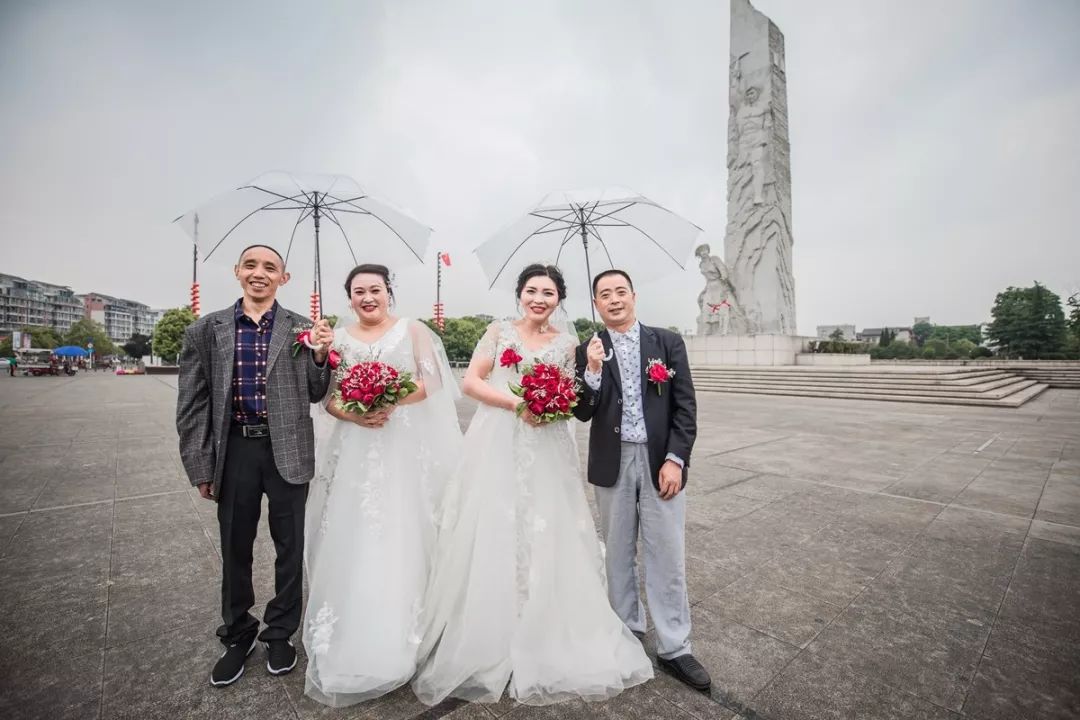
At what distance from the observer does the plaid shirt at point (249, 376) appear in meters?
2.62

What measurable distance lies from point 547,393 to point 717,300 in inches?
1078

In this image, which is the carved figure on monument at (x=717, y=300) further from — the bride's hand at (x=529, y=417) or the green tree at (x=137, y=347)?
the green tree at (x=137, y=347)

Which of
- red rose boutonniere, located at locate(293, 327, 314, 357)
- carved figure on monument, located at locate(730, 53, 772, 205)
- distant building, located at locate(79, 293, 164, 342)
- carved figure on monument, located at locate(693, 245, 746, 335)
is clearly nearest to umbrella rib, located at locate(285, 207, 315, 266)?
red rose boutonniere, located at locate(293, 327, 314, 357)

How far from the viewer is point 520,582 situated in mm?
2621

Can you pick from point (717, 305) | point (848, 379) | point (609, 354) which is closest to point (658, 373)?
point (609, 354)

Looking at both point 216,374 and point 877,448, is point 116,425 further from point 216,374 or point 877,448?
point 877,448

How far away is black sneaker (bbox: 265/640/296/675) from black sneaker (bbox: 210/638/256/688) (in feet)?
0.42

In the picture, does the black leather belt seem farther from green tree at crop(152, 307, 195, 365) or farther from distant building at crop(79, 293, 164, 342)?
distant building at crop(79, 293, 164, 342)

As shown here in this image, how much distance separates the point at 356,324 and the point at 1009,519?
6.21 metres

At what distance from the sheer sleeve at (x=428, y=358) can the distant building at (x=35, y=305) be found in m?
126

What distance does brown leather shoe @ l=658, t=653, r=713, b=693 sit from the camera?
92.3 inches

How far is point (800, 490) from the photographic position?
566cm

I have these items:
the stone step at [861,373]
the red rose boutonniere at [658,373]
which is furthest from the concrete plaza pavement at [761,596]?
the stone step at [861,373]

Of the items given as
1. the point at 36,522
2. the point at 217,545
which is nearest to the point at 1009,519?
the point at 217,545
